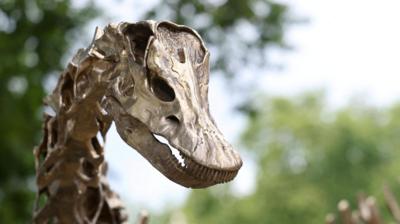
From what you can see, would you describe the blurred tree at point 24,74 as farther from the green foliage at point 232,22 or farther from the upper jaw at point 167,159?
the upper jaw at point 167,159

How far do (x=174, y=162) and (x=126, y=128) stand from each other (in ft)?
0.80

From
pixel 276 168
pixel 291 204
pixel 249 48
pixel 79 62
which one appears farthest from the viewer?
pixel 276 168

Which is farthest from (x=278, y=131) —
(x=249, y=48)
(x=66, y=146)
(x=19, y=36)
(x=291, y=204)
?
(x=66, y=146)

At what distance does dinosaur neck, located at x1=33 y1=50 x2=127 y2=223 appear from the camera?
2.67m

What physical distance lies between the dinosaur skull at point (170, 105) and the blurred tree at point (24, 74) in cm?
684

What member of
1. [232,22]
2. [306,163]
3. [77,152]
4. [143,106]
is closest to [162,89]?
[143,106]

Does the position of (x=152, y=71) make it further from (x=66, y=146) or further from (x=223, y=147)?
(x=66, y=146)

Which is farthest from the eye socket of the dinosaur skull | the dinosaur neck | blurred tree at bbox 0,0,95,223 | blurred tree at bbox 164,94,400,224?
blurred tree at bbox 164,94,400,224

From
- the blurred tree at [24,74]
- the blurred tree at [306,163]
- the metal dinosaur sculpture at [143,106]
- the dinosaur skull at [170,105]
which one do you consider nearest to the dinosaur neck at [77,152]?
the metal dinosaur sculpture at [143,106]

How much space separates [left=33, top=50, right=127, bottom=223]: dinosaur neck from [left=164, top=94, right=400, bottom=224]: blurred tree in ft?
54.6

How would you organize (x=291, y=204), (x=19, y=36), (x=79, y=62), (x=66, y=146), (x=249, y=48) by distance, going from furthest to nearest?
1. (x=291, y=204)
2. (x=249, y=48)
3. (x=19, y=36)
4. (x=66, y=146)
5. (x=79, y=62)

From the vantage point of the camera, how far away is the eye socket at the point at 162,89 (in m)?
2.33

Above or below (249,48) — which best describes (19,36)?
above

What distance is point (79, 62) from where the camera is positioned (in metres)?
2.73
